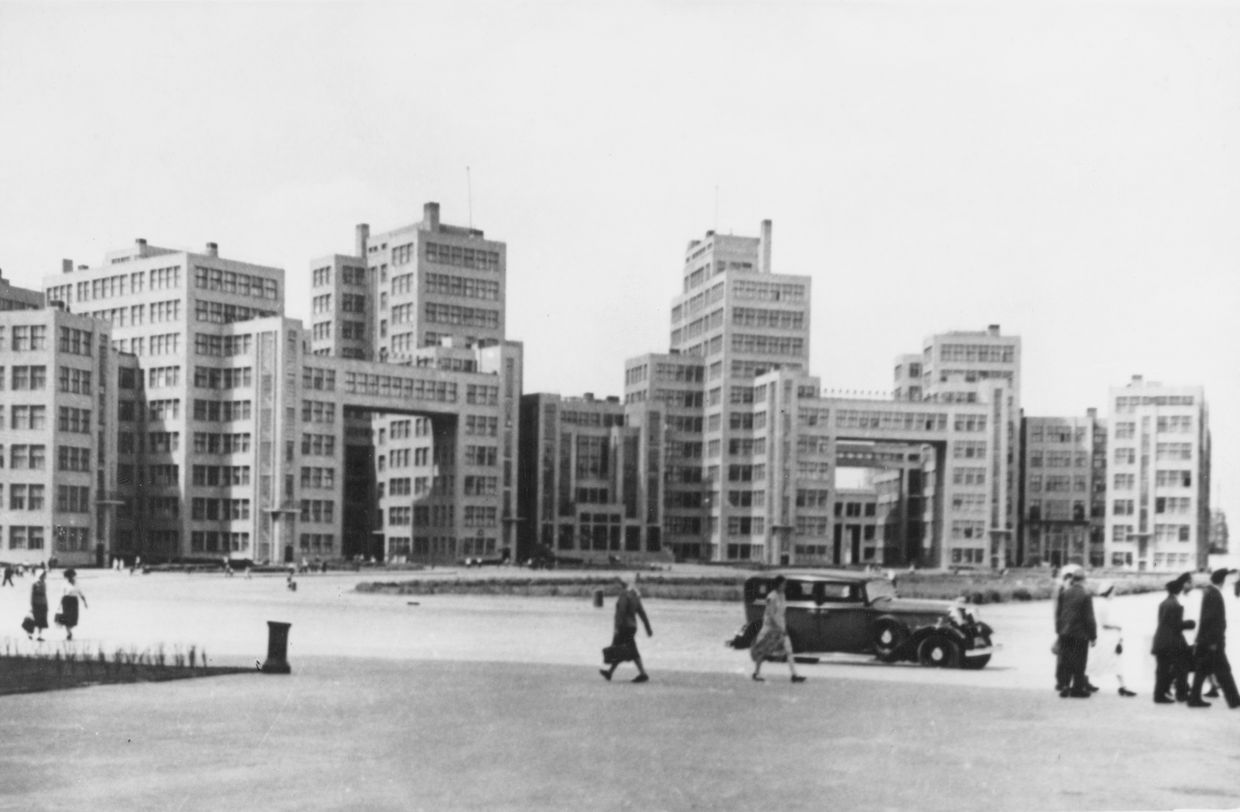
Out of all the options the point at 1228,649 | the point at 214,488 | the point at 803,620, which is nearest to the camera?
the point at 803,620

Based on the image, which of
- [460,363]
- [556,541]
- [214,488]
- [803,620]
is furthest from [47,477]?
[803,620]

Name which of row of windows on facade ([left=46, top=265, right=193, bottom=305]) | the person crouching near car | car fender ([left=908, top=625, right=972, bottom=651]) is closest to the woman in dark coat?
the person crouching near car

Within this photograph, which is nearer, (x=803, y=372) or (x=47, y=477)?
(x=47, y=477)

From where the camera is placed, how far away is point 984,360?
636 ft

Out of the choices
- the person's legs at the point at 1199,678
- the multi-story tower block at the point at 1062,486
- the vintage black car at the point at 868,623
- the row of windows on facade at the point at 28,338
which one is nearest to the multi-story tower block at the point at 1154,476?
the multi-story tower block at the point at 1062,486

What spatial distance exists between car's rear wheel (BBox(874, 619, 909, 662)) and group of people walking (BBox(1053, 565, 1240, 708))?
5.43m

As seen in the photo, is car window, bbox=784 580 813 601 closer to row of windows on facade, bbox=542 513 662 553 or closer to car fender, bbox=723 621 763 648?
car fender, bbox=723 621 763 648

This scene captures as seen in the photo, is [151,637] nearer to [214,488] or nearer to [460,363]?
[214,488]

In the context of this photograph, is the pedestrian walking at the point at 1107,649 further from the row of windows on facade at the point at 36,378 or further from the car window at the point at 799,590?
the row of windows on facade at the point at 36,378

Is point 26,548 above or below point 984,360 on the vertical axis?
below

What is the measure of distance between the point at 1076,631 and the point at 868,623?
7118mm

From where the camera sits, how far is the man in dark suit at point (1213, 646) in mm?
21984

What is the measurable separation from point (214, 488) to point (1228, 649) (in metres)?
111

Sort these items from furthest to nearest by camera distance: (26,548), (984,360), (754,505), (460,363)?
1. (984,360)
2. (754,505)
3. (460,363)
4. (26,548)
